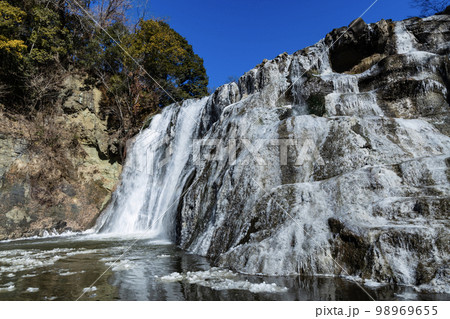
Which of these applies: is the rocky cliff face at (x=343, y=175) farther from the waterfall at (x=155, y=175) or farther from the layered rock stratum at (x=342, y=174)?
the waterfall at (x=155, y=175)

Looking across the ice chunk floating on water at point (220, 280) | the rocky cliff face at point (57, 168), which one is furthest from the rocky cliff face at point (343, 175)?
the rocky cliff face at point (57, 168)

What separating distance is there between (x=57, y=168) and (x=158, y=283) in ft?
44.2

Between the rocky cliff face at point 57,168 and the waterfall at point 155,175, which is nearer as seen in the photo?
the waterfall at point 155,175

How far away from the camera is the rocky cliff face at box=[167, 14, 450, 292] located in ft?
15.5

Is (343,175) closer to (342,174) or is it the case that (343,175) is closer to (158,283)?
(342,174)

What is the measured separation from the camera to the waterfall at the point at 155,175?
12.4 m

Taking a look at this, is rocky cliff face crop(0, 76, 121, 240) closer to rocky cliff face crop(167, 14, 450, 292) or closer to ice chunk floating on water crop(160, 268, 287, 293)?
rocky cliff face crop(167, 14, 450, 292)

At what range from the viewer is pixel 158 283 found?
4.70m

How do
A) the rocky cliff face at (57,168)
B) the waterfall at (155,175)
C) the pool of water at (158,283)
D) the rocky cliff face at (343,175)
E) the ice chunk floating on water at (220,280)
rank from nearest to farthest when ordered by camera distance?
the pool of water at (158,283), the ice chunk floating on water at (220,280), the rocky cliff face at (343,175), the waterfall at (155,175), the rocky cliff face at (57,168)

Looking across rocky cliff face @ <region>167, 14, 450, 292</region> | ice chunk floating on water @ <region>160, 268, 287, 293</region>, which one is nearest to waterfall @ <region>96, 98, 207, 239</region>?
rocky cliff face @ <region>167, 14, 450, 292</region>

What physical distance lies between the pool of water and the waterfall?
445 centimetres

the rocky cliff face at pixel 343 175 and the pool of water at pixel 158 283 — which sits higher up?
the rocky cliff face at pixel 343 175

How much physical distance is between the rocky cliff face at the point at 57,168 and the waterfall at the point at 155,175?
1.40 meters

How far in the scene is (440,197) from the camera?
4.98 meters
